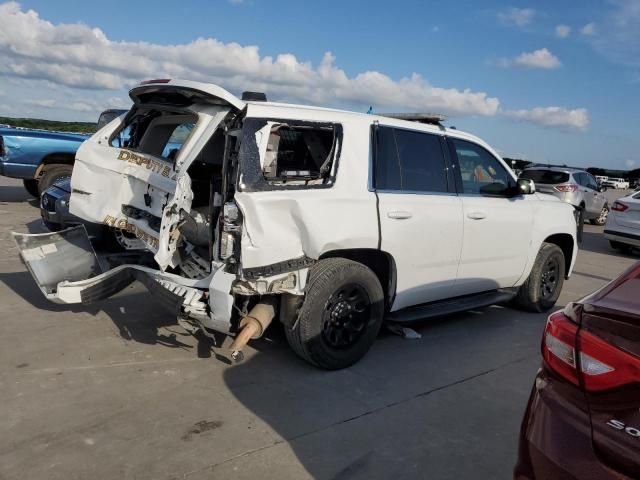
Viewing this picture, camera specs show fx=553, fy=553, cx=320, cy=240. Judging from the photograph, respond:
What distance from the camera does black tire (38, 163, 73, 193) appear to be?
10.7 meters

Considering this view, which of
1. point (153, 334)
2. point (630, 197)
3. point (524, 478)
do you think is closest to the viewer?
point (524, 478)

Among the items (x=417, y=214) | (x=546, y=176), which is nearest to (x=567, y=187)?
(x=546, y=176)

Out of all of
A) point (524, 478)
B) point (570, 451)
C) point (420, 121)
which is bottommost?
point (524, 478)

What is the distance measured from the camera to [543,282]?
6484 millimetres

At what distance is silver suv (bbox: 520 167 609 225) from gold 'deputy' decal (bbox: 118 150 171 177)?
43.3ft

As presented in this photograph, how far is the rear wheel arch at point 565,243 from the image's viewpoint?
6.45m

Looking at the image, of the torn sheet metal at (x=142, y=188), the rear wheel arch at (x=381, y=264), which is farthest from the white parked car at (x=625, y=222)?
the torn sheet metal at (x=142, y=188)

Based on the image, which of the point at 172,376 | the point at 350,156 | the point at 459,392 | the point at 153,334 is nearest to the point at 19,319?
the point at 153,334

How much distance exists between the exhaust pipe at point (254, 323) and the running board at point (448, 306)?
1.21m

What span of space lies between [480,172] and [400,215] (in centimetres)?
146

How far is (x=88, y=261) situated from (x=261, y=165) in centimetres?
222

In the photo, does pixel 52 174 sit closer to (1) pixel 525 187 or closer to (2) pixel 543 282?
(1) pixel 525 187

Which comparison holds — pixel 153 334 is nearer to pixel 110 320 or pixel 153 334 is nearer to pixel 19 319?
pixel 110 320

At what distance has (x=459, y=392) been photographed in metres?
4.21
